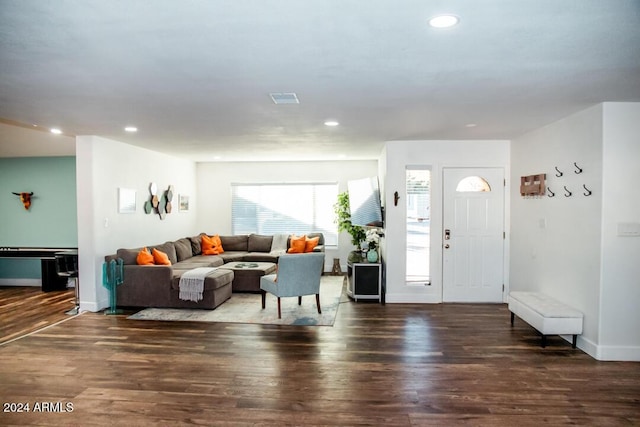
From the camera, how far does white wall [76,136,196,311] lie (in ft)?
17.8

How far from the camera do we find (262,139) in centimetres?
566

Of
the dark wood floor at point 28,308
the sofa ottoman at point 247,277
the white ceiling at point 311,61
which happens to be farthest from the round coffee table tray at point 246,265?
the white ceiling at point 311,61

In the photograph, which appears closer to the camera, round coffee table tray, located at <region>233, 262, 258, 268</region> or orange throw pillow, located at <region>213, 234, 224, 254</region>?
round coffee table tray, located at <region>233, 262, 258, 268</region>

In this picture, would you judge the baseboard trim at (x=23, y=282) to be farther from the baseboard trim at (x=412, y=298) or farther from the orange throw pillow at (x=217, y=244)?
the baseboard trim at (x=412, y=298)

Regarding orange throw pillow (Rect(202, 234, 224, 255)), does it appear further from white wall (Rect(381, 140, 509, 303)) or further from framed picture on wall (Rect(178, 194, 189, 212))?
white wall (Rect(381, 140, 509, 303))

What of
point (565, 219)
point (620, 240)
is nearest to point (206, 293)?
point (565, 219)

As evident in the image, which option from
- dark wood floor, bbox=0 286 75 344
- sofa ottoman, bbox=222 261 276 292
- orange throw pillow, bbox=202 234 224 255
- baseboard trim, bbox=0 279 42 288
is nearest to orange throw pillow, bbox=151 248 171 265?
sofa ottoman, bbox=222 261 276 292

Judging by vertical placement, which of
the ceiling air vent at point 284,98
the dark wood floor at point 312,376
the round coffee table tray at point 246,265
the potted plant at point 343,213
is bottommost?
the dark wood floor at point 312,376

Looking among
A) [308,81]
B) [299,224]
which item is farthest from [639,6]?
[299,224]

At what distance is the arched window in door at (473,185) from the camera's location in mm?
5988

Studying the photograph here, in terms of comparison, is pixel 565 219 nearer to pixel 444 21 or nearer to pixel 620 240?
pixel 620 240

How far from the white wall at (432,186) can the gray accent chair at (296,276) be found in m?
1.29

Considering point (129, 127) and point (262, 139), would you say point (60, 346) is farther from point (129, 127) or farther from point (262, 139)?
point (262, 139)

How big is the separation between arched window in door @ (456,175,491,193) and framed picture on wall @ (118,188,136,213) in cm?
512
